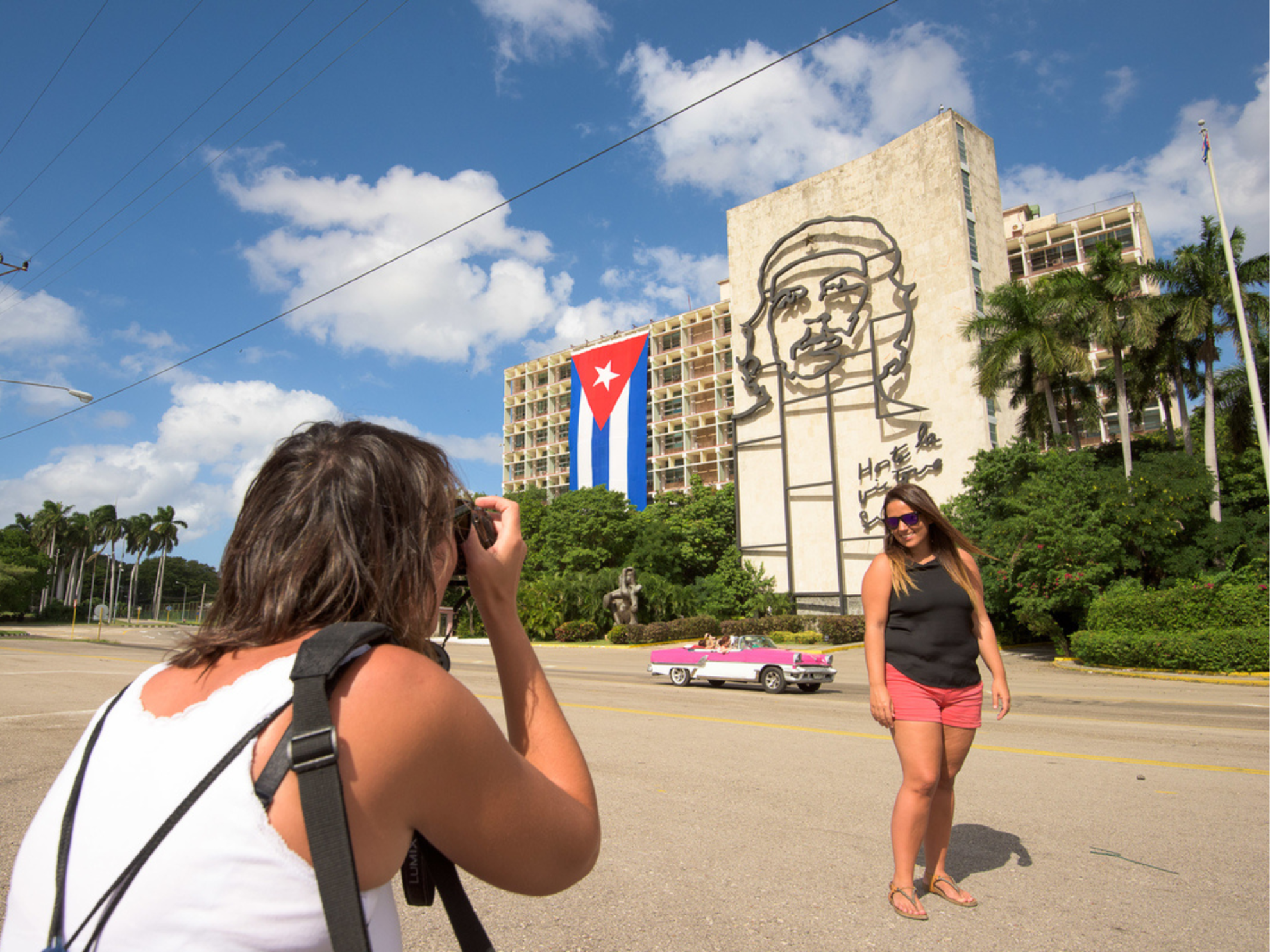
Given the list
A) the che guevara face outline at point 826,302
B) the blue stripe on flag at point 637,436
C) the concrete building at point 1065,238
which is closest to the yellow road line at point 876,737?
the che guevara face outline at point 826,302

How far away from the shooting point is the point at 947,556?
407 centimetres

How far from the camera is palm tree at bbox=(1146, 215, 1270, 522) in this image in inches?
1152

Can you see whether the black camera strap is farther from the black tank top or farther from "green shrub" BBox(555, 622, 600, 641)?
"green shrub" BBox(555, 622, 600, 641)

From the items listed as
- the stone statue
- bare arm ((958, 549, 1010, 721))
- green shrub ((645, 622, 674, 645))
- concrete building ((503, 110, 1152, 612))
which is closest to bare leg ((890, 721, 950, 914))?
bare arm ((958, 549, 1010, 721))

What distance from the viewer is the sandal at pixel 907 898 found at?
365 centimetres

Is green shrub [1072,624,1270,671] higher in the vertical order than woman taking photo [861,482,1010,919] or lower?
lower

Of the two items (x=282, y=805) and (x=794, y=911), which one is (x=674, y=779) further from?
(x=282, y=805)

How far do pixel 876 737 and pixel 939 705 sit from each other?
5.88 m

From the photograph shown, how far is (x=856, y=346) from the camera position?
44.5m

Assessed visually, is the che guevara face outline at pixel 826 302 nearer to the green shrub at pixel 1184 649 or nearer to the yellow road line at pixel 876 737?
→ the green shrub at pixel 1184 649

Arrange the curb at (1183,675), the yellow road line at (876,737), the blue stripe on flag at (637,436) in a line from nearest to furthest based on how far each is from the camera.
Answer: the yellow road line at (876,737) → the curb at (1183,675) → the blue stripe on flag at (637,436)

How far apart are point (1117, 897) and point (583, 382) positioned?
5444cm

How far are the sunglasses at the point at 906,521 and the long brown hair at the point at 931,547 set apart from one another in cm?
2

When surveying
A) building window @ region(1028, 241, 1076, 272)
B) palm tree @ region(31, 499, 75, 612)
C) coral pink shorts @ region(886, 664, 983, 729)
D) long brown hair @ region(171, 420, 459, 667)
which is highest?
building window @ region(1028, 241, 1076, 272)
